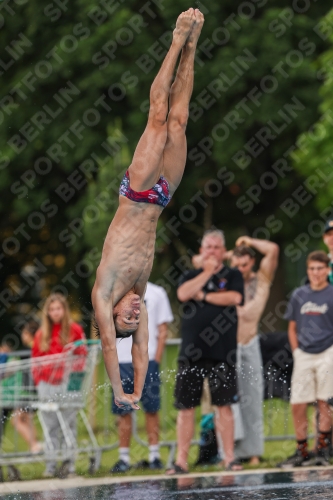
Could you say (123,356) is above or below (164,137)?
below

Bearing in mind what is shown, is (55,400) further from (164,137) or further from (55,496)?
(164,137)

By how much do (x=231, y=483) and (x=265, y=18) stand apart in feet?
47.6

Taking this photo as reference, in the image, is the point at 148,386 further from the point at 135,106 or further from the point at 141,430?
the point at 135,106

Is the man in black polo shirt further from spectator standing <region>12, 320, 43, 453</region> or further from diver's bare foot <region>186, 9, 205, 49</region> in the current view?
diver's bare foot <region>186, 9, 205, 49</region>

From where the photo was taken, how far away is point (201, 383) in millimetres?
10930

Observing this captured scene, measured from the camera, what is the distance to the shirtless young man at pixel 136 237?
8.33 m

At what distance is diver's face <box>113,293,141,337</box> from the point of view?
834 cm

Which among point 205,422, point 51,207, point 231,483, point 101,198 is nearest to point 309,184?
point 101,198

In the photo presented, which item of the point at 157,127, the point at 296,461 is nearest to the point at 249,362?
the point at 296,461

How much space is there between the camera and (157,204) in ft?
27.8

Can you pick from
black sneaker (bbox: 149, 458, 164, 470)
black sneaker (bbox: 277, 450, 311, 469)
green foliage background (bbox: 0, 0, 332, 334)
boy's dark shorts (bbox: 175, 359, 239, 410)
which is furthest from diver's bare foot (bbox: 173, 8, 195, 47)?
green foliage background (bbox: 0, 0, 332, 334)

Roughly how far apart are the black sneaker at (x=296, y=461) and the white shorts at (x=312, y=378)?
542 millimetres

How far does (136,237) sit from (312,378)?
3.56 meters

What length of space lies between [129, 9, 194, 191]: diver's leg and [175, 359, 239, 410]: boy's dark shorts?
3.00 meters
